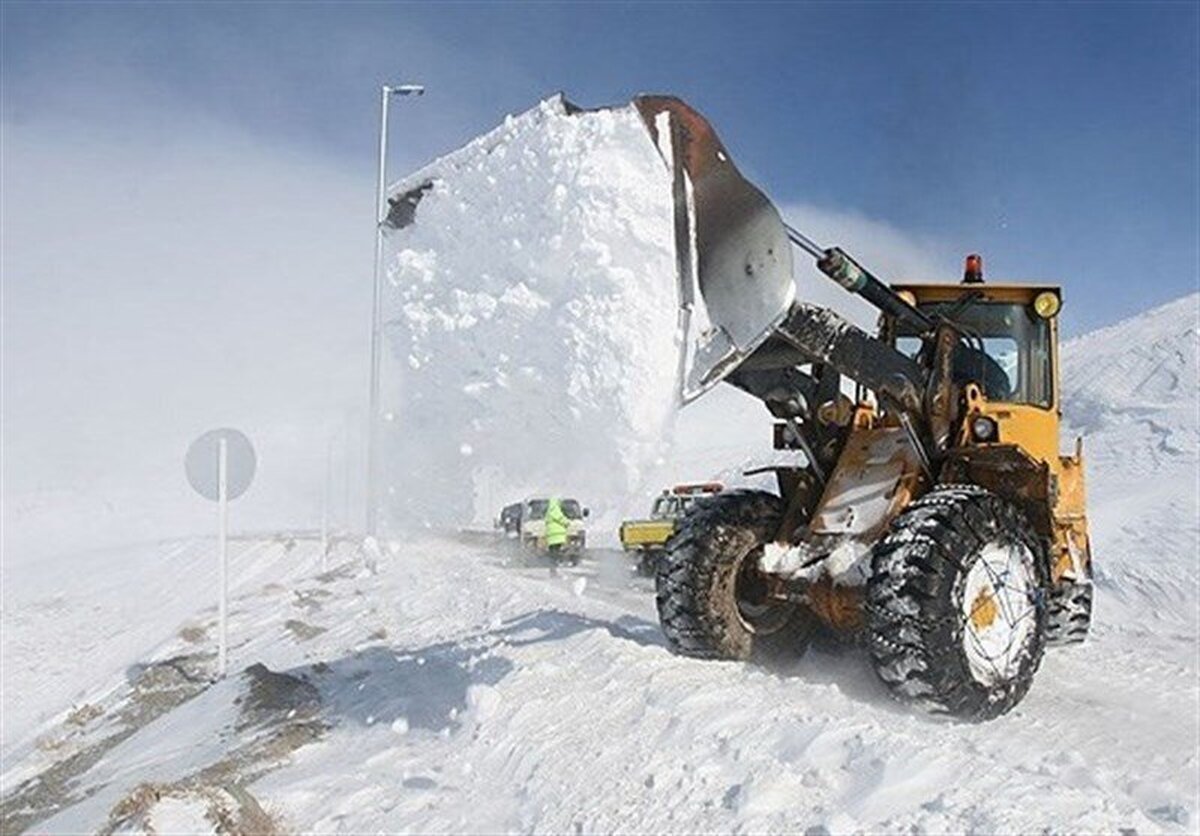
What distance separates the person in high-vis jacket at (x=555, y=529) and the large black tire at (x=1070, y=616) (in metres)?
14.0

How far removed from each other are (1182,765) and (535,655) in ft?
13.0

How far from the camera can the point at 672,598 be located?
722cm

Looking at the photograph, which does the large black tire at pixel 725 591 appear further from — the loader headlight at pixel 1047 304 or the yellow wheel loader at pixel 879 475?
A: the loader headlight at pixel 1047 304

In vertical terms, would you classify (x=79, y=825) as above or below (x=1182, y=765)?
below

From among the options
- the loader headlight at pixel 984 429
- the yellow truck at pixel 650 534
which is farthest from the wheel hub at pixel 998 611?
the yellow truck at pixel 650 534

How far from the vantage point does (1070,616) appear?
7879 millimetres

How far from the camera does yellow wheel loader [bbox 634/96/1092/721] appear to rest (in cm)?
539

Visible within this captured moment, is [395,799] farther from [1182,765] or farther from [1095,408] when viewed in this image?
[1095,408]

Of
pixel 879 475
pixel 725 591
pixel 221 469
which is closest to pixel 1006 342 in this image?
pixel 879 475

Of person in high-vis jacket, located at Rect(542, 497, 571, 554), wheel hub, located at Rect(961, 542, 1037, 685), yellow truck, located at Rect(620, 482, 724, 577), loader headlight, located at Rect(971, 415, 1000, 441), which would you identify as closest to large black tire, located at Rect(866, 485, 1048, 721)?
wheel hub, located at Rect(961, 542, 1037, 685)

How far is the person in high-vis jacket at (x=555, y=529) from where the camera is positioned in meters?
21.3

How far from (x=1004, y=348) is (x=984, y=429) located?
3.86 feet

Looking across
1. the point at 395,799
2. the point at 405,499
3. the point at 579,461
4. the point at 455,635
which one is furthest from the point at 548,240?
the point at 395,799

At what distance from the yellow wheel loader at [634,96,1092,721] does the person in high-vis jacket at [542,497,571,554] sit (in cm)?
1384
